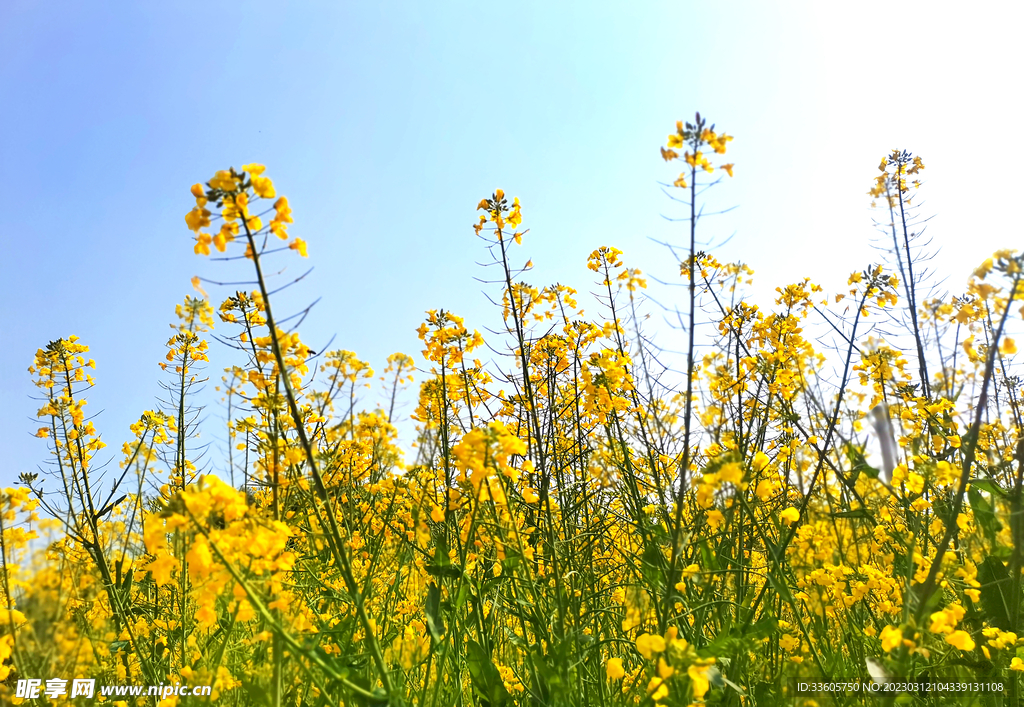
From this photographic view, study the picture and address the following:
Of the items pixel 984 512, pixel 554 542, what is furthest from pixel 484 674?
pixel 984 512

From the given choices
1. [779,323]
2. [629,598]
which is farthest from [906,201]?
[629,598]

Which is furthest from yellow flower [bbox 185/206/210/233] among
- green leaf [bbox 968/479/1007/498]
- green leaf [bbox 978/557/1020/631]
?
green leaf [bbox 978/557/1020/631]

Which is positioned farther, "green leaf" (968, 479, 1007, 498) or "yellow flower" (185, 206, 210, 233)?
"green leaf" (968, 479, 1007, 498)

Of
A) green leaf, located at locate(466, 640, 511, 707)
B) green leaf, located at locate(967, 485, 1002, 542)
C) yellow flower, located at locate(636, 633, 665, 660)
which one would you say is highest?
green leaf, located at locate(967, 485, 1002, 542)

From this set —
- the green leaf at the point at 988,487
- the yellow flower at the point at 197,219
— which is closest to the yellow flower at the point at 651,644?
the yellow flower at the point at 197,219

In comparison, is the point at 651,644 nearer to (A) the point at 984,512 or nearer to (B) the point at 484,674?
(B) the point at 484,674

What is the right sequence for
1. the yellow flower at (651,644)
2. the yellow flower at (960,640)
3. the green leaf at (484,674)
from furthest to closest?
the green leaf at (484,674), the yellow flower at (960,640), the yellow flower at (651,644)

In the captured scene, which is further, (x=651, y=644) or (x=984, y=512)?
(x=984, y=512)

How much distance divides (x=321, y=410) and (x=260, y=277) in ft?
4.90

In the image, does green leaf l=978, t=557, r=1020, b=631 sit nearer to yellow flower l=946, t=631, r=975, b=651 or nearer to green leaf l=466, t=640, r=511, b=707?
yellow flower l=946, t=631, r=975, b=651

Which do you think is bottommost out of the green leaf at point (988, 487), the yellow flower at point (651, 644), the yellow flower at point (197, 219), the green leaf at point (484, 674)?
the green leaf at point (484, 674)

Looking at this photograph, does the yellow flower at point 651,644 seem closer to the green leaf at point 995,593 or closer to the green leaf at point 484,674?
the green leaf at point 484,674

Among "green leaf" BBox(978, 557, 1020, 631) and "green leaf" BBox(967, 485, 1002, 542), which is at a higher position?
"green leaf" BBox(967, 485, 1002, 542)

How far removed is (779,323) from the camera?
3.95 meters
